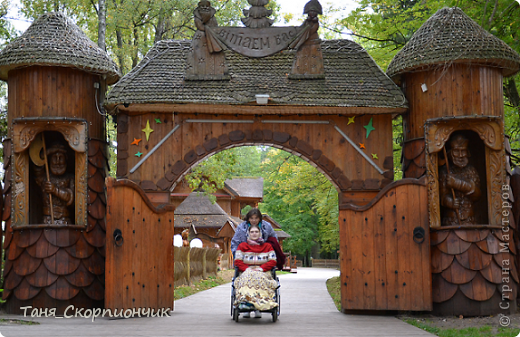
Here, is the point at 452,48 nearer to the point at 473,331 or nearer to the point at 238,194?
the point at 473,331

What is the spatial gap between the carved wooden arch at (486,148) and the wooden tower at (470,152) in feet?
0.05

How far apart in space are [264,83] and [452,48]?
124 inches

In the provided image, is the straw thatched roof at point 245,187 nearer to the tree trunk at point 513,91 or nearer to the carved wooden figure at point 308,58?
the tree trunk at point 513,91

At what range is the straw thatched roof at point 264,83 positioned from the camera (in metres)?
9.82

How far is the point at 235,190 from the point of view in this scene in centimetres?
3619

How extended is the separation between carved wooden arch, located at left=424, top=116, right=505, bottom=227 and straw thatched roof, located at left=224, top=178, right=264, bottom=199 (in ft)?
85.1

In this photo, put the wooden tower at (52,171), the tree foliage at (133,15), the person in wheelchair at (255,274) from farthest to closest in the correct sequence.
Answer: the tree foliage at (133,15) → the wooden tower at (52,171) → the person in wheelchair at (255,274)

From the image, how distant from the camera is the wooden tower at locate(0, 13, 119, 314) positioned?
31.7ft

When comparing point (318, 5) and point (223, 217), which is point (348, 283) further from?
point (223, 217)

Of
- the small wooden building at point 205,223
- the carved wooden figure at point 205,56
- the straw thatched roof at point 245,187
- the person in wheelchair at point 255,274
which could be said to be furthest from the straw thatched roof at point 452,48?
the straw thatched roof at point 245,187

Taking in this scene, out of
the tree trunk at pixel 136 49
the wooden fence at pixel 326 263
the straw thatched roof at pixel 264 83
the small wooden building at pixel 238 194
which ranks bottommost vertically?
the wooden fence at pixel 326 263

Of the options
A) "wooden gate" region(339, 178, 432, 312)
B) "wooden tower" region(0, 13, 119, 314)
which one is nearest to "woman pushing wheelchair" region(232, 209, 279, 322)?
"wooden gate" region(339, 178, 432, 312)

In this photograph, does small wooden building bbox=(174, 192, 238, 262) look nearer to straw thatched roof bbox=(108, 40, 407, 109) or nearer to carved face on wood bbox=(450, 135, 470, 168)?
straw thatched roof bbox=(108, 40, 407, 109)

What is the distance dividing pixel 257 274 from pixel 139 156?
314 centimetres
